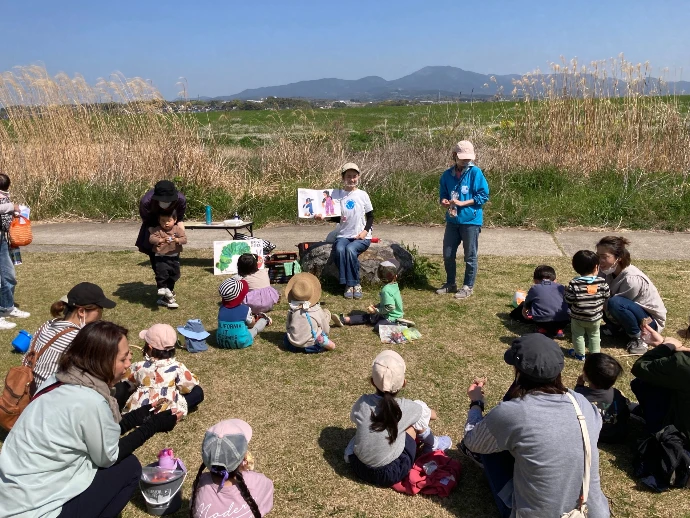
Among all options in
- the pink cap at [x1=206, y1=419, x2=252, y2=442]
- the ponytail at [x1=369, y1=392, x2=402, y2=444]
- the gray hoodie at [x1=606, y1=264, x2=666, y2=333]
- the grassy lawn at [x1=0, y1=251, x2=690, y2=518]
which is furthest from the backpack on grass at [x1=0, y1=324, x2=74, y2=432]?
the gray hoodie at [x1=606, y1=264, x2=666, y2=333]

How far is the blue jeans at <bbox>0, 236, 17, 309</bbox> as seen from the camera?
6305 millimetres

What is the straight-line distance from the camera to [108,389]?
309 cm

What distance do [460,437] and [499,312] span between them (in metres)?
2.75

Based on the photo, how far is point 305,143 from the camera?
43.3 feet

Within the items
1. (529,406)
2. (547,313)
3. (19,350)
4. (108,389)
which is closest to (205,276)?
(19,350)

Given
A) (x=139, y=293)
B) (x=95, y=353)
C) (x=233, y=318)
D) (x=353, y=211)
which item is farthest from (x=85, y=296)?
(x=353, y=211)

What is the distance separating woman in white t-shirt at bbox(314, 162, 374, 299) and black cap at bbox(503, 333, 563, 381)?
4.41m

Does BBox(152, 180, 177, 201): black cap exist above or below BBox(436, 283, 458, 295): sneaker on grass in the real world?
above

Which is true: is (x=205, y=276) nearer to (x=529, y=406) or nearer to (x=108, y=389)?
(x=108, y=389)

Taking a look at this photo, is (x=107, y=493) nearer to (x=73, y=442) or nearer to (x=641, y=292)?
(x=73, y=442)

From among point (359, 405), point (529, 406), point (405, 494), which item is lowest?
point (405, 494)

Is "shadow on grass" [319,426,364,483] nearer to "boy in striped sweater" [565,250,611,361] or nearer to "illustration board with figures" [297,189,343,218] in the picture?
"boy in striped sweater" [565,250,611,361]

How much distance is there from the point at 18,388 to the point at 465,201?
4989 mm

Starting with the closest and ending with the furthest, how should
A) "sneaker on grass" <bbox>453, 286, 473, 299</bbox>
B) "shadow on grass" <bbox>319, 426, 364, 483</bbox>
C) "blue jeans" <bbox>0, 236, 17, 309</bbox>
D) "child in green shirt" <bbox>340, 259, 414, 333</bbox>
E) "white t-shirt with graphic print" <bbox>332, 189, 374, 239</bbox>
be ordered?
1. "shadow on grass" <bbox>319, 426, 364, 483</bbox>
2. "child in green shirt" <bbox>340, 259, 414, 333</bbox>
3. "blue jeans" <bbox>0, 236, 17, 309</bbox>
4. "sneaker on grass" <bbox>453, 286, 473, 299</bbox>
5. "white t-shirt with graphic print" <bbox>332, 189, 374, 239</bbox>
